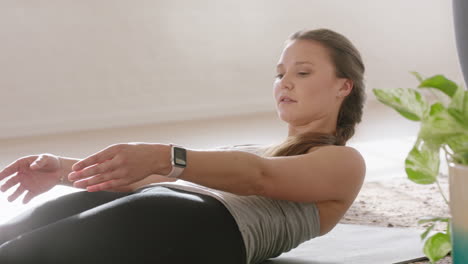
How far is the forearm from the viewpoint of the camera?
131cm

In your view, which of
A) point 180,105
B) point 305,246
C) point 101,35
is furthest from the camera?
point 180,105

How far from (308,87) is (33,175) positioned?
2.30 ft

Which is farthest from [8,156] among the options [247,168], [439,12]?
[439,12]

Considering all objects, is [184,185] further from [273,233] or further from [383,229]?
[383,229]

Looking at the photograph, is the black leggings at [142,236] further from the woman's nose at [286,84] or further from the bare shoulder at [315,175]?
the woman's nose at [286,84]

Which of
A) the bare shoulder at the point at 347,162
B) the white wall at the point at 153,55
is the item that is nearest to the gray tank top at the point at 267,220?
the bare shoulder at the point at 347,162

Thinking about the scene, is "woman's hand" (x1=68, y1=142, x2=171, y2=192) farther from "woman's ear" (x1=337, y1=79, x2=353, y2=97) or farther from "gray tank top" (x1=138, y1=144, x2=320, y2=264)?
"woman's ear" (x1=337, y1=79, x2=353, y2=97)

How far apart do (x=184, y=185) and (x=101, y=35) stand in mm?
3457

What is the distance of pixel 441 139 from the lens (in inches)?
31.0

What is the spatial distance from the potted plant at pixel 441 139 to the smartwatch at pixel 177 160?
0.53m

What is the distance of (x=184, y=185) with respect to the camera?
62.7 inches

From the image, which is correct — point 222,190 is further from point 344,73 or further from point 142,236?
point 344,73

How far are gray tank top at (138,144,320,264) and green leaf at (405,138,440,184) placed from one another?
0.66 meters

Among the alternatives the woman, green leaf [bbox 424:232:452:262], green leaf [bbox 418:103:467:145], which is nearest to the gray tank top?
the woman
